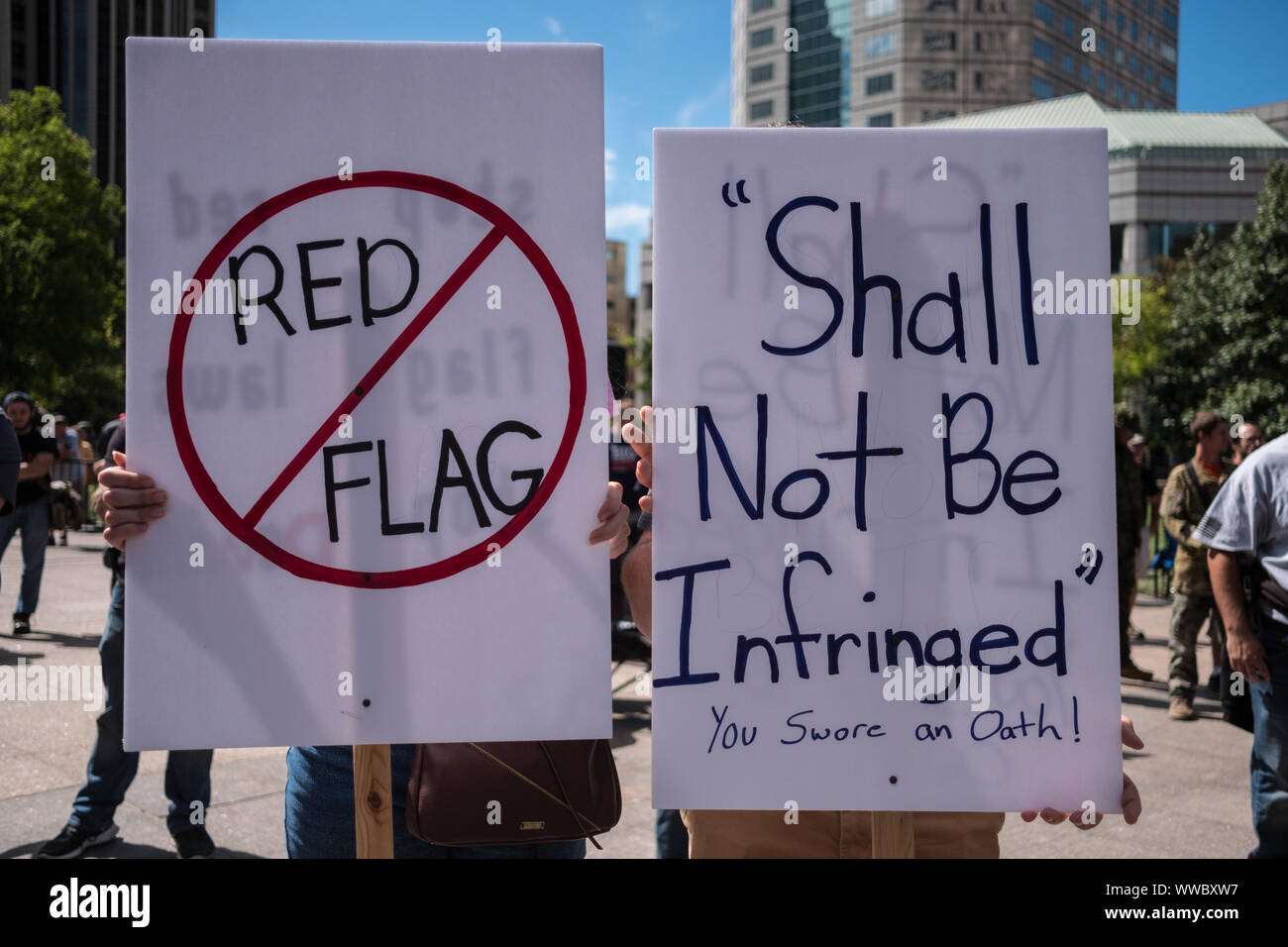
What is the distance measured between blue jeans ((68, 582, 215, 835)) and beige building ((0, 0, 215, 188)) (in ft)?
186

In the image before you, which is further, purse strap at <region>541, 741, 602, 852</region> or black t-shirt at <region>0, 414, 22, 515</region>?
black t-shirt at <region>0, 414, 22, 515</region>

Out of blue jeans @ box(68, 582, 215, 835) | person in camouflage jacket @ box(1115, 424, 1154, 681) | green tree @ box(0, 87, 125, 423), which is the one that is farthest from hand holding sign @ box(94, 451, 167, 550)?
green tree @ box(0, 87, 125, 423)

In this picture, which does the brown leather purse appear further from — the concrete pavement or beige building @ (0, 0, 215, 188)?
beige building @ (0, 0, 215, 188)

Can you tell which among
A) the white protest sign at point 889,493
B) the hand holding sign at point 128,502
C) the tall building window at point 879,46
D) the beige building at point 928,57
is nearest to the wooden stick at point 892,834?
the white protest sign at point 889,493

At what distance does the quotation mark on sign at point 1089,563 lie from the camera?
1.73 metres

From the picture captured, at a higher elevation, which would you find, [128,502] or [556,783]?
[128,502]

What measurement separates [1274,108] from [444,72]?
228 ft

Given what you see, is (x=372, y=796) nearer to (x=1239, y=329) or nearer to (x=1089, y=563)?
(x=1089, y=563)

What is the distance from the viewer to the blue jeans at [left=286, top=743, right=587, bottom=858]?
195cm

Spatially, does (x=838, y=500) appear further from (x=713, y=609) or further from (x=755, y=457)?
(x=713, y=609)

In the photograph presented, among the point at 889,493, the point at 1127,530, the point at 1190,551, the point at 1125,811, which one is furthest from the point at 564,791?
the point at 1127,530

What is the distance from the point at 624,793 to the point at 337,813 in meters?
2.91

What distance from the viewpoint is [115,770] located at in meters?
3.82

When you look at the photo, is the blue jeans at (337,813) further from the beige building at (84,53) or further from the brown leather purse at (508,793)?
the beige building at (84,53)
